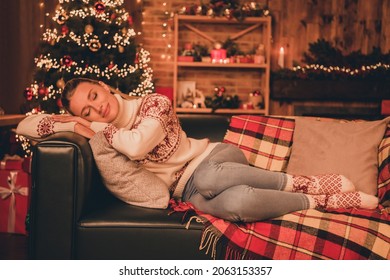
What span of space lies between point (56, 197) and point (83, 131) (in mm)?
316

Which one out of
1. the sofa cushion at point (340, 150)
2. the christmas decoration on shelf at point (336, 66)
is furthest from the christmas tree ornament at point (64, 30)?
the christmas decoration on shelf at point (336, 66)

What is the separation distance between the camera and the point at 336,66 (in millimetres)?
4961

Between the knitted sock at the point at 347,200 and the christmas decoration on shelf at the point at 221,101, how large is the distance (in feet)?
10.2

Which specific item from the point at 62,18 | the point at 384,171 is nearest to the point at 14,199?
the point at 62,18

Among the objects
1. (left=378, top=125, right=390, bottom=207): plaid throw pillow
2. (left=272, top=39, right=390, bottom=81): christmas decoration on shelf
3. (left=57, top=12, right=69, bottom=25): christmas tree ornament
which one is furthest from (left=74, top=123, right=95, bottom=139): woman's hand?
(left=272, top=39, right=390, bottom=81): christmas decoration on shelf

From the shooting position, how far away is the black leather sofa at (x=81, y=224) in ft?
5.30

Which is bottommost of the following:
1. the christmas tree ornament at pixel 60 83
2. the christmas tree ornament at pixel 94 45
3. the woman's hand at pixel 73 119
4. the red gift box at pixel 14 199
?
the red gift box at pixel 14 199

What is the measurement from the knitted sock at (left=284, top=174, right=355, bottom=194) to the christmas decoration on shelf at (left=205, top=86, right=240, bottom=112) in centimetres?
300

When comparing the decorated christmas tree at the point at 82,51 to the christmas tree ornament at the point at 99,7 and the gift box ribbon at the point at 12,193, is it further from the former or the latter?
the gift box ribbon at the point at 12,193

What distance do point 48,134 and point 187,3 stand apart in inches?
141

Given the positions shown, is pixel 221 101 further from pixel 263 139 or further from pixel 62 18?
pixel 263 139

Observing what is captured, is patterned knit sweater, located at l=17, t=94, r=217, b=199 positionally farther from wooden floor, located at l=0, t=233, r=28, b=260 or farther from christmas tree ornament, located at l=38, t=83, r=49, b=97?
christmas tree ornament, located at l=38, t=83, r=49, b=97
